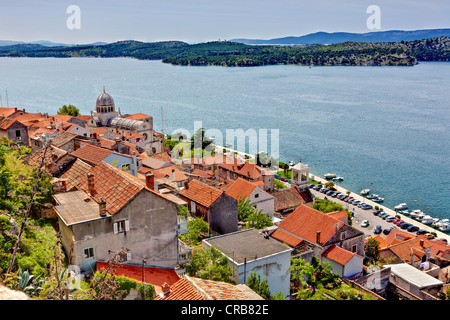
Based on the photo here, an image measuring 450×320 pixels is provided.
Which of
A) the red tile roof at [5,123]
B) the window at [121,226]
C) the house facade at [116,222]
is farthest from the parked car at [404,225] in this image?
the red tile roof at [5,123]

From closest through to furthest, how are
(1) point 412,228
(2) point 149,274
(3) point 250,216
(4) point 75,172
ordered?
(2) point 149,274, (4) point 75,172, (3) point 250,216, (1) point 412,228

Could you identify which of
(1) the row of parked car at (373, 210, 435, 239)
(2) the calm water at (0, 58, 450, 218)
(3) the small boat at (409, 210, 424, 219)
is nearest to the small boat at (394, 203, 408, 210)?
(3) the small boat at (409, 210, 424, 219)

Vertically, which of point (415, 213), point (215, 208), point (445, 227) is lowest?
point (445, 227)

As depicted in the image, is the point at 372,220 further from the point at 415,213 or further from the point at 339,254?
the point at 339,254

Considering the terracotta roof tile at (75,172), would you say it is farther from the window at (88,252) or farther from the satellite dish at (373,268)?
the satellite dish at (373,268)

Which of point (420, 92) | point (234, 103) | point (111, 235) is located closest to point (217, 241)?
point (111, 235)

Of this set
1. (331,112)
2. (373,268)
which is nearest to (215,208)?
(373,268)

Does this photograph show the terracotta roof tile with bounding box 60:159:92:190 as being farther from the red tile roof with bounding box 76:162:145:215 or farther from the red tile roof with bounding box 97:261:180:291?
the red tile roof with bounding box 97:261:180:291
